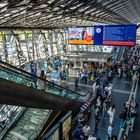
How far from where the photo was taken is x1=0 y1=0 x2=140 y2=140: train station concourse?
1003 cm

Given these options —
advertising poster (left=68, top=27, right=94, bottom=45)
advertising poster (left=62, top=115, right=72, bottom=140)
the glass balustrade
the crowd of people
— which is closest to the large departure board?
advertising poster (left=68, top=27, right=94, bottom=45)

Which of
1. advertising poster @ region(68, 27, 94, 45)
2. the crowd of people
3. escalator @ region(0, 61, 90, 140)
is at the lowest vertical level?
the crowd of people

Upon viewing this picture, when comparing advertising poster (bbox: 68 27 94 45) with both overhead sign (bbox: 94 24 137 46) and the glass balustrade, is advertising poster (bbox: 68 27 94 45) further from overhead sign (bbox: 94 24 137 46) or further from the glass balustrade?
the glass balustrade

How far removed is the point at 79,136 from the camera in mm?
12039

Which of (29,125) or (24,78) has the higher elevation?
(24,78)

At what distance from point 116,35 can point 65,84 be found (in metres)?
9.35

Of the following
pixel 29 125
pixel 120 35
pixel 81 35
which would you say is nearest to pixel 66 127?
pixel 29 125

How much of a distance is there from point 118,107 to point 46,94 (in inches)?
277

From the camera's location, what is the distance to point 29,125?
37.7 ft

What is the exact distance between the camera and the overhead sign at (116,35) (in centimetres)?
1545

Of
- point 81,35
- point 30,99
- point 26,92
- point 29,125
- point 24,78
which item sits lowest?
point 29,125

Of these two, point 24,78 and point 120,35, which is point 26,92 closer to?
point 24,78

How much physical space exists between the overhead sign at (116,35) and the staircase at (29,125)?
7028mm

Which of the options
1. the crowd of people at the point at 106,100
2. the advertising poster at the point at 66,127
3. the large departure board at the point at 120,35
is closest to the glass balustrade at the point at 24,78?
the advertising poster at the point at 66,127
